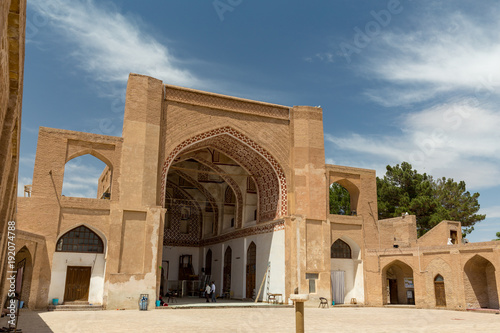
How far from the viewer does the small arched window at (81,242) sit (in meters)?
15.5

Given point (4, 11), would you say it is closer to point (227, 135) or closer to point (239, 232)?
point (227, 135)

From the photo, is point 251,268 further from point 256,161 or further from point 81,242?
point 81,242

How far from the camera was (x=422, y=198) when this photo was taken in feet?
91.5

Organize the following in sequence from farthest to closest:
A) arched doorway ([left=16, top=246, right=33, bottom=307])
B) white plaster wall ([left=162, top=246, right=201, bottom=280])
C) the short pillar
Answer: white plaster wall ([left=162, top=246, right=201, bottom=280]), arched doorway ([left=16, top=246, right=33, bottom=307]), the short pillar

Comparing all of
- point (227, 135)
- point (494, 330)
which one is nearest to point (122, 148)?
point (227, 135)

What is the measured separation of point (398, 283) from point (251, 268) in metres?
7.32

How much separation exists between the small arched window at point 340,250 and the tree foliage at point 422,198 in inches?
376

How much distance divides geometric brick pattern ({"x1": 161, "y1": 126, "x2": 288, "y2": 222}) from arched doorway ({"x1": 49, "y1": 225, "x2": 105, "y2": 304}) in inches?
183

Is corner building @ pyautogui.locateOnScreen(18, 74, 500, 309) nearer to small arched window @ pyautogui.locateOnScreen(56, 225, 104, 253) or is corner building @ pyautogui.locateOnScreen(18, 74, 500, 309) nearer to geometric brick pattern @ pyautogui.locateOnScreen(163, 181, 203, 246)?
small arched window @ pyautogui.locateOnScreen(56, 225, 104, 253)

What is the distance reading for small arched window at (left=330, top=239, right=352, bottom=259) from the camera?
64.7 feet

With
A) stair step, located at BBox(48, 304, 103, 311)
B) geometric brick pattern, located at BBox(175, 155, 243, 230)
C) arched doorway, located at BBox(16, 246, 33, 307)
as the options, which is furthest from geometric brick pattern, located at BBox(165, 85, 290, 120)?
stair step, located at BBox(48, 304, 103, 311)

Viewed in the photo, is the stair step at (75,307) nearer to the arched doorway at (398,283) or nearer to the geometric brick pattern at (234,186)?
the geometric brick pattern at (234,186)

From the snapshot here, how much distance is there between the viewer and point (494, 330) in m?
10.0

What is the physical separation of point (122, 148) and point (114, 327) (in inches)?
310
